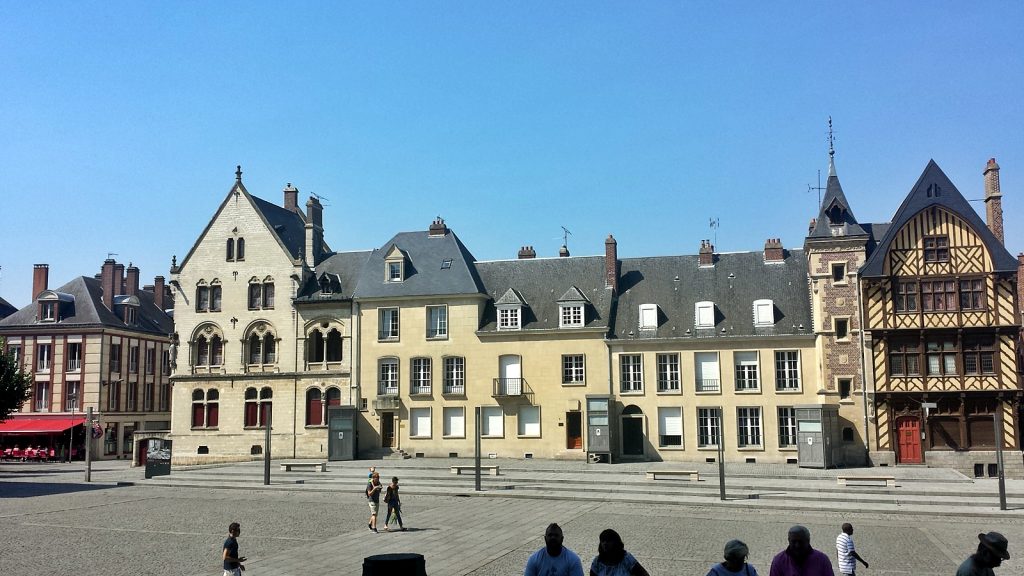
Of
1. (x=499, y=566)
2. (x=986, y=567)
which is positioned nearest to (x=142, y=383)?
(x=499, y=566)

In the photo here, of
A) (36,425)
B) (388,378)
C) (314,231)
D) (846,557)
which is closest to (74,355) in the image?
(36,425)

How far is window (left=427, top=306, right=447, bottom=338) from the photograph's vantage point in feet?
137

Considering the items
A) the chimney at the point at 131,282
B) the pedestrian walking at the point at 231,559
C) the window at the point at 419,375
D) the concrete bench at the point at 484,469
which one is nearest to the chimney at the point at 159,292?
the chimney at the point at 131,282

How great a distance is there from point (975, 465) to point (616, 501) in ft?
59.0

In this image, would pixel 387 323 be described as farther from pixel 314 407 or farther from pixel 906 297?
pixel 906 297

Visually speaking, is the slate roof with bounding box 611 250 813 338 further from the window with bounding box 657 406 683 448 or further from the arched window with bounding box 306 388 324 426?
the arched window with bounding box 306 388 324 426

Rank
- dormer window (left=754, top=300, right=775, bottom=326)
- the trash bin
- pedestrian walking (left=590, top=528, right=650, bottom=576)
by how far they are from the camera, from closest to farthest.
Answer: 1. the trash bin
2. pedestrian walking (left=590, top=528, right=650, bottom=576)
3. dormer window (left=754, top=300, right=775, bottom=326)

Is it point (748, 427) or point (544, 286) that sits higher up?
point (544, 286)

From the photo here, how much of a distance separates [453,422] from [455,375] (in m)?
2.34

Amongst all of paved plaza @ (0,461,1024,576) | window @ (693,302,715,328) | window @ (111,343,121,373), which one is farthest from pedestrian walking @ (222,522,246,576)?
window @ (111,343,121,373)

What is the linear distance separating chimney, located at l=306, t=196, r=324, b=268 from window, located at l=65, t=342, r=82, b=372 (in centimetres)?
1781

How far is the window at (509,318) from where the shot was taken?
4097 centimetres

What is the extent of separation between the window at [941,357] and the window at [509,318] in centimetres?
1855

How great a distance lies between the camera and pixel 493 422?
4056cm
